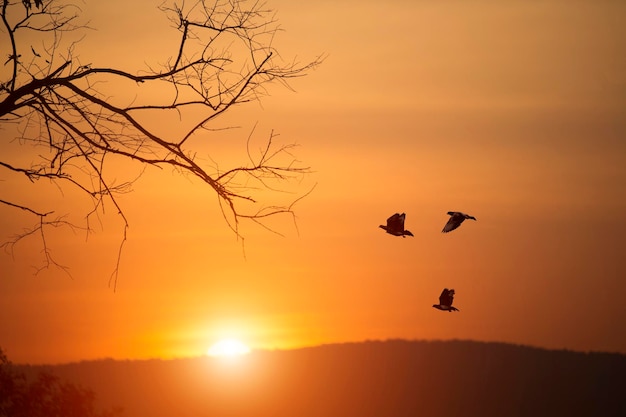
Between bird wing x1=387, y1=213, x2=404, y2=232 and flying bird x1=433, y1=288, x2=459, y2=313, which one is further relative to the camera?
flying bird x1=433, y1=288, x2=459, y2=313

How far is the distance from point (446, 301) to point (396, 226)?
241cm

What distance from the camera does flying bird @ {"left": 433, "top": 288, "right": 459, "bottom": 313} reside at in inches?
714

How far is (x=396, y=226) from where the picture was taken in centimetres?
1689

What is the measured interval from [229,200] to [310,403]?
164384mm

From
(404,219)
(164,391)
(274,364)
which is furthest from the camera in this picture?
(274,364)

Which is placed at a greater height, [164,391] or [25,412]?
[164,391]

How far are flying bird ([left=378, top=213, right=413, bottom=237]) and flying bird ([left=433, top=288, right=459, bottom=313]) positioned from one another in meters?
1.78

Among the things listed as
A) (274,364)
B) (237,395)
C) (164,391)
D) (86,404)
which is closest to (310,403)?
(274,364)

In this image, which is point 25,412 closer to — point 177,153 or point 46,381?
point 46,381

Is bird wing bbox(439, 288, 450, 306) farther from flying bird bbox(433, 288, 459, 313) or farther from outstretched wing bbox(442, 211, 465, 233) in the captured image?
outstretched wing bbox(442, 211, 465, 233)

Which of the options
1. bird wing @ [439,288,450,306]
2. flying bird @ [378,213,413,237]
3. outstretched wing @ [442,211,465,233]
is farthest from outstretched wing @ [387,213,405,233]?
bird wing @ [439,288,450,306]

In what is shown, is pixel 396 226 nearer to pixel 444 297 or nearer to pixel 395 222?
pixel 395 222

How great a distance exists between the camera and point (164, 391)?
111500 mm

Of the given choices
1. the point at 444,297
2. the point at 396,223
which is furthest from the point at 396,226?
the point at 444,297
